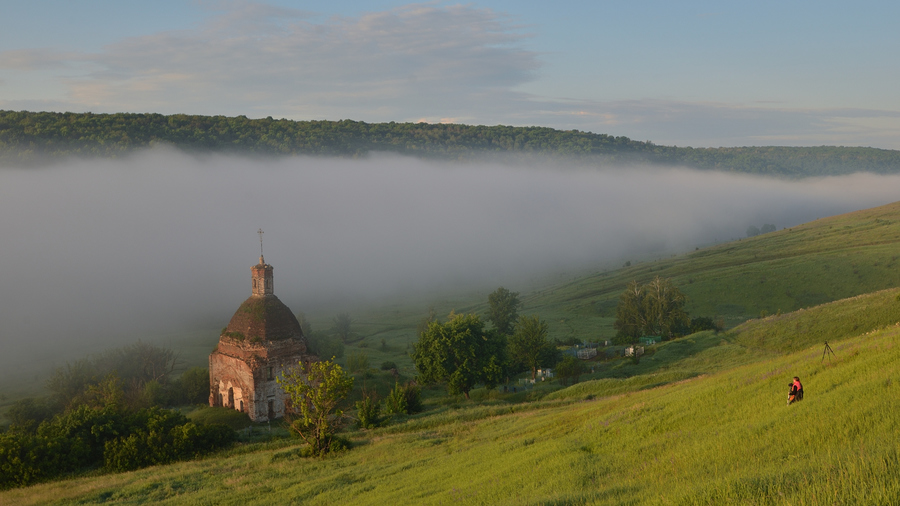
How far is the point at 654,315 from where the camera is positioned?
262 ft

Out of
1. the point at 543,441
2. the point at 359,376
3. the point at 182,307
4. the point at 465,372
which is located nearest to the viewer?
the point at 543,441

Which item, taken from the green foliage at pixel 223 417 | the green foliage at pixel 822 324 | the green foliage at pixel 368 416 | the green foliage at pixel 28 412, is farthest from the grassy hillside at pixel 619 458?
the green foliage at pixel 822 324

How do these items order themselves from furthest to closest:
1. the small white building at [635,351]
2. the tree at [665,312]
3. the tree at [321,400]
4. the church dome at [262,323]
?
the tree at [665,312] < the small white building at [635,351] < the church dome at [262,323] < the tree at [321,400]

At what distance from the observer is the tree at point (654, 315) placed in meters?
77.8

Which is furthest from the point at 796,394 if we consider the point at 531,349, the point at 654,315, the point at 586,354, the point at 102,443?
the point at 654,315

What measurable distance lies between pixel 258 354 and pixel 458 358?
1775 centimetres

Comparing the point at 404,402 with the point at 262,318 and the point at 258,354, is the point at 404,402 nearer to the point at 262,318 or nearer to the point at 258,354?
the point at 258,354

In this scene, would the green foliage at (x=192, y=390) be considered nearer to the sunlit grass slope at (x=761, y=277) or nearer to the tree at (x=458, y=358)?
the tree at (x=458, y=358)

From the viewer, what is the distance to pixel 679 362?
5678 centimetres

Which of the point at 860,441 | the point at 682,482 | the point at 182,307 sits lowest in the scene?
the point at 182,307

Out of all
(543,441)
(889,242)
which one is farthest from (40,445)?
(889,242)

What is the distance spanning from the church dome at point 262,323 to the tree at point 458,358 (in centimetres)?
1223

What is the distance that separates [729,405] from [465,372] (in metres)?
34.3

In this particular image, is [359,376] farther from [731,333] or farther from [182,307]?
[182,307]
